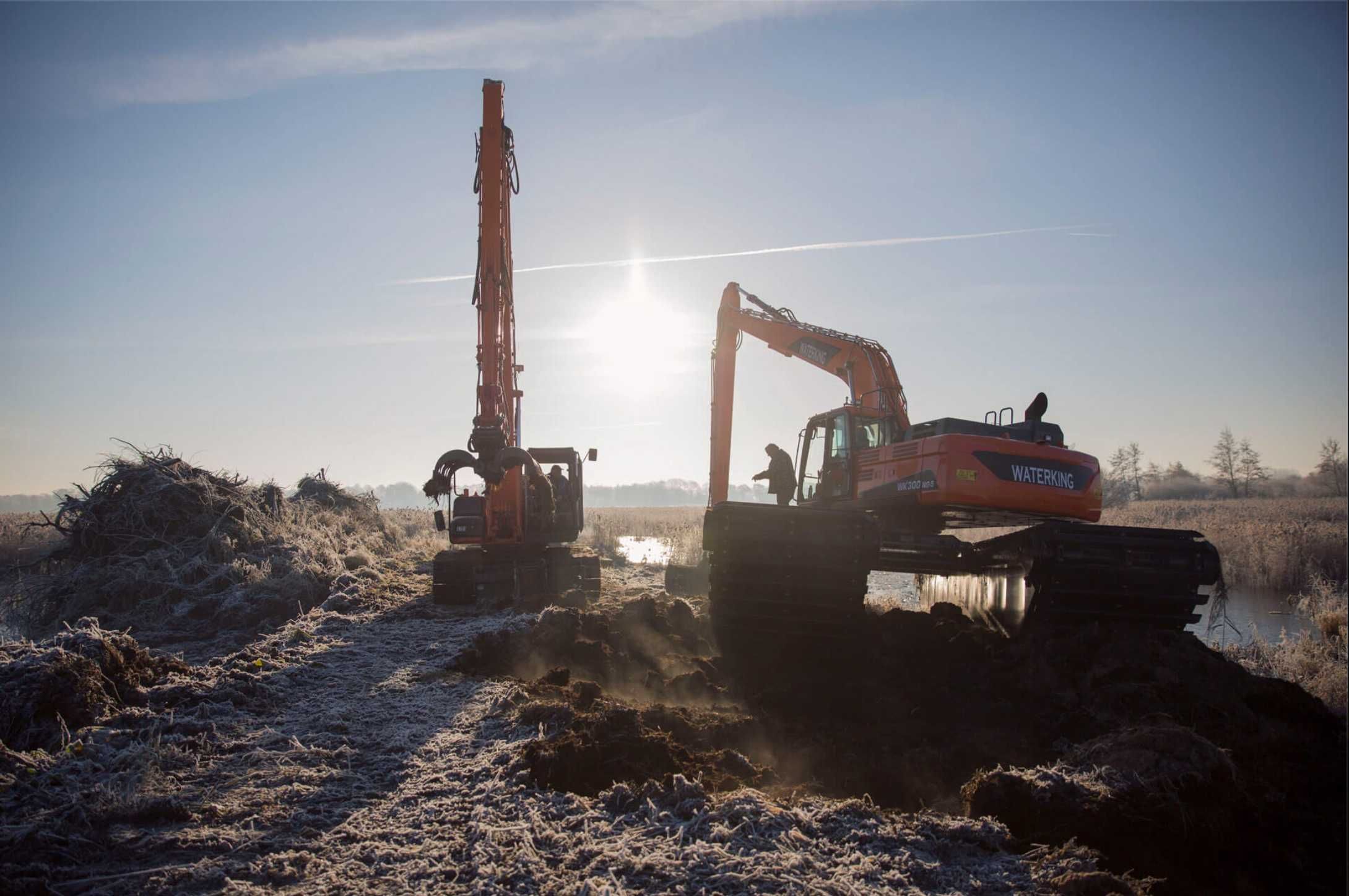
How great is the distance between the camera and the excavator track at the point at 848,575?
7.82 metres

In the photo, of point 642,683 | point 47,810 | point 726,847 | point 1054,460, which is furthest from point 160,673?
point 1054,460

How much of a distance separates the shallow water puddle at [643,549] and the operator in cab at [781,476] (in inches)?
346

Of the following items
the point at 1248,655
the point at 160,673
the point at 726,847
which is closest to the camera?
the point at 726,847

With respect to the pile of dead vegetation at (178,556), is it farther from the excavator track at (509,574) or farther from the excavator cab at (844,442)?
the excavator cab at (844,442)

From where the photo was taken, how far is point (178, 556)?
42.8ft

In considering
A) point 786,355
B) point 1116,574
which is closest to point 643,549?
point 786,355

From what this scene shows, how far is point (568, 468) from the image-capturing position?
1548cm

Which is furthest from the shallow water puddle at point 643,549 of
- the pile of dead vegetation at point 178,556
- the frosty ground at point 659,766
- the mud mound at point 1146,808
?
the mud mound at point 1146,808

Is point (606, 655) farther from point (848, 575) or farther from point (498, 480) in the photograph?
point (498, 480)

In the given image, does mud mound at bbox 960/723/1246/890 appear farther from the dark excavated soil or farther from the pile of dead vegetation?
the pile of dead vegetation

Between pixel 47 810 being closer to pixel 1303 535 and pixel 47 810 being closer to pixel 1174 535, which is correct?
pixel 1174 535

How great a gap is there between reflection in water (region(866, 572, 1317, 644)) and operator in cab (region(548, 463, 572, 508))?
19.4 feet

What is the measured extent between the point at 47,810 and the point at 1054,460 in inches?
375

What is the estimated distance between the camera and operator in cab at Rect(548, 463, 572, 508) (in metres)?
14.7
